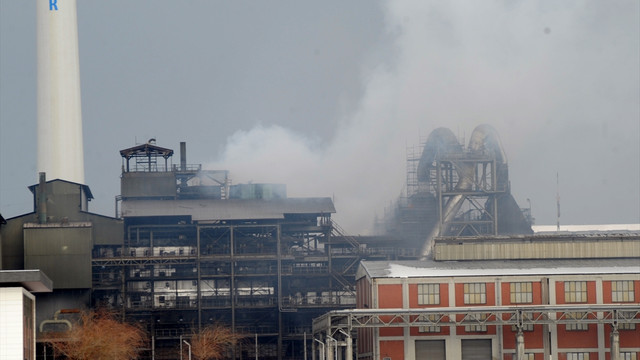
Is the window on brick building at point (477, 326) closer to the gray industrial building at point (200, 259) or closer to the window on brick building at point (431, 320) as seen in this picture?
the window on brick building at point (431, 320)

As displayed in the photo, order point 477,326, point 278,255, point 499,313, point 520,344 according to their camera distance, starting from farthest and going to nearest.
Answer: point 278,255
point 477,326
point 499,313
point 520,344

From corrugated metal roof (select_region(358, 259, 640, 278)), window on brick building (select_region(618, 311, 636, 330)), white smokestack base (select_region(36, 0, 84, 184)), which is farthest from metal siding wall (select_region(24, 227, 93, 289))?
window on brick building (select_region(618, 311, 636, 330))

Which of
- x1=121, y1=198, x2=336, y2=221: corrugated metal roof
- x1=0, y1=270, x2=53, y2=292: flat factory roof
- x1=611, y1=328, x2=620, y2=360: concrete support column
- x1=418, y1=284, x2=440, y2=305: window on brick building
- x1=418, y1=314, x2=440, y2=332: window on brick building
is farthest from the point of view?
x1=121, y1=198, x2=336, y2=221: corrugated metal roof

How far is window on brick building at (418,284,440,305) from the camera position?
78.2 m

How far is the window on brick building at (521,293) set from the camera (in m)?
77.9

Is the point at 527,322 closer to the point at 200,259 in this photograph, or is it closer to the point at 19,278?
the point at 19,278

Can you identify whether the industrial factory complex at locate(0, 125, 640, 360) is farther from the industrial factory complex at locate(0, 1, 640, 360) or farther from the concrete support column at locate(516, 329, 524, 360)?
the concrete support column at locate(516, 329, 524, 360)

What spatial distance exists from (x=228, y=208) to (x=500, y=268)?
35.0 meters

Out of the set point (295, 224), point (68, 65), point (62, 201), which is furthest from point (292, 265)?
point (68, 65)

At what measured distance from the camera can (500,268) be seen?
80.0 metres

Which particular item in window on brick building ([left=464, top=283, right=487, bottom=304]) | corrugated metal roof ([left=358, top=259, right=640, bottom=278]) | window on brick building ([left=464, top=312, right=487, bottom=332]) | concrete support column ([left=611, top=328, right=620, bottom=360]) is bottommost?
concrete support column ([left=611, top=328, right=620, bottom=360])

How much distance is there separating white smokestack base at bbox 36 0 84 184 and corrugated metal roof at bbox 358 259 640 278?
1648 inches

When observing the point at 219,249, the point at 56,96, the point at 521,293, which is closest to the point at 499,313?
the point at 521,293

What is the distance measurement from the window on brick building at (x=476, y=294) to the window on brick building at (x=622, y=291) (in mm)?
8319
